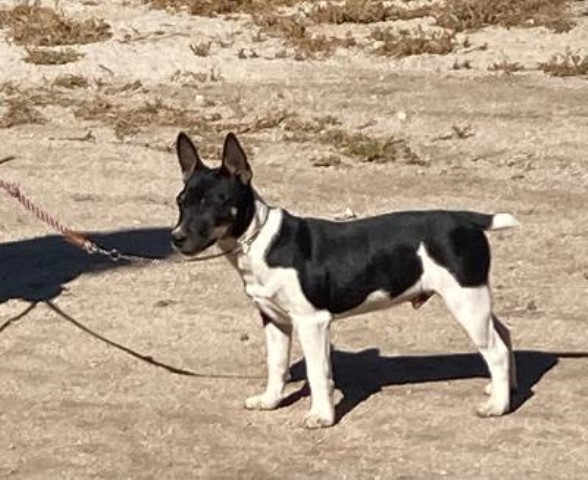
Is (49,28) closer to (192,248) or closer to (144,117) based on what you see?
(144,117)

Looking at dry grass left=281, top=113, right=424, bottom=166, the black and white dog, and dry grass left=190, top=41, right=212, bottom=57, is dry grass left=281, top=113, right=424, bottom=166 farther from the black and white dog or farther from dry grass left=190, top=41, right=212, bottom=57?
the black and white dog

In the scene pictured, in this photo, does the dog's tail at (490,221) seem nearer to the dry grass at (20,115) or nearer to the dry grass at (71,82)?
the dry grass at (20,115)

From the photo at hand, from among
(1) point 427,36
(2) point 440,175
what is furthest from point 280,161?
(1) point 427,36

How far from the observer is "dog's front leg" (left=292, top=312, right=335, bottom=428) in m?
7.61

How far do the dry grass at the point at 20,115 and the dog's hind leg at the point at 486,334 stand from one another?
641 centimetres

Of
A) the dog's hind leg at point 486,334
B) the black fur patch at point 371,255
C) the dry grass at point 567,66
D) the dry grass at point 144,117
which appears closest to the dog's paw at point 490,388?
the dog's hind leg at point 486,334

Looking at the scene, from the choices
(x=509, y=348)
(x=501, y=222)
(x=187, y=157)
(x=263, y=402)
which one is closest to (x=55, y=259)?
(x=263, y=402)

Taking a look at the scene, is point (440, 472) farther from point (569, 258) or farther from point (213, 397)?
point (569, 258)

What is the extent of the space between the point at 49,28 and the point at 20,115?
226 cm

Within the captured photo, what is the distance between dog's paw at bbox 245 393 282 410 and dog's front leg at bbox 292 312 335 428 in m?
0.27

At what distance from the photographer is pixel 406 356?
8.79 metres

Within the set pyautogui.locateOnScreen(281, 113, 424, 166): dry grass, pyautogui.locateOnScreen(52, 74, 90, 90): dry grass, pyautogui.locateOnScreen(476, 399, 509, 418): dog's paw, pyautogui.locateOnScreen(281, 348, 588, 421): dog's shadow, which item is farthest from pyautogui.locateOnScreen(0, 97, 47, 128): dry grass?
pyautogui.locateOnScreen(476, 399, 509, 418): dog's paw

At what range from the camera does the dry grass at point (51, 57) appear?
1510cm

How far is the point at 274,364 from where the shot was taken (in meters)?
7.98
